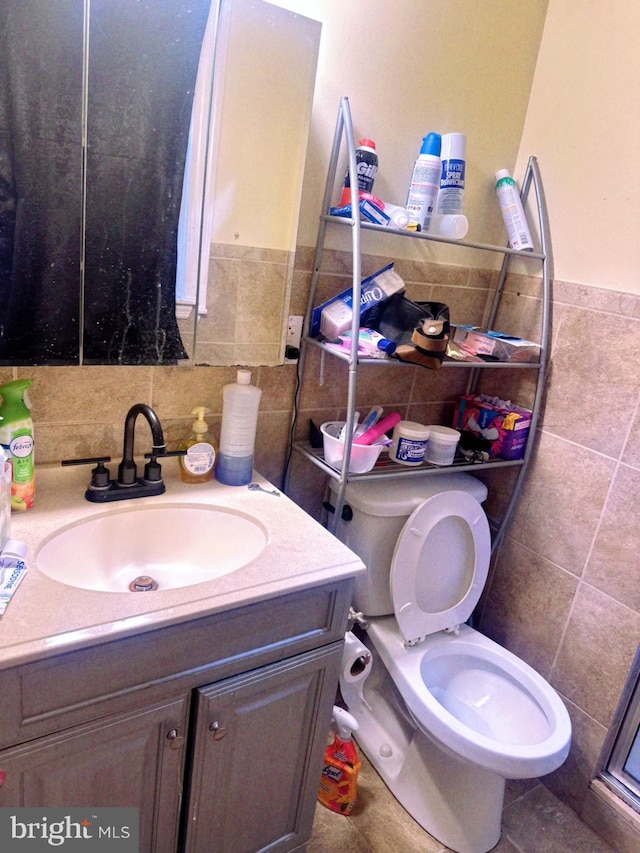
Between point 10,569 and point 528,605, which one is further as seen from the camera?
point 528,605

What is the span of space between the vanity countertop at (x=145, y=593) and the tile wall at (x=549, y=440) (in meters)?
0.15

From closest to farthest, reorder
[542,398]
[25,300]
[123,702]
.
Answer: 1. [123,702]
2. [25,300]
3. [542,398]

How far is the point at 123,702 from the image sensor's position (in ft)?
3.00

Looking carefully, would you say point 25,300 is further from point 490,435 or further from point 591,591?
point 591,591

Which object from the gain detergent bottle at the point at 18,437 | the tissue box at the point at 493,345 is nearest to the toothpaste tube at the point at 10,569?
the gain detergent bottle at the point at 18,437

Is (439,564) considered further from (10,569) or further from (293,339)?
(10,569)

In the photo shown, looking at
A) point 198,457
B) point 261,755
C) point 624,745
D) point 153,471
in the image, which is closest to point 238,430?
point 198,457

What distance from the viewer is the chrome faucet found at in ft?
3.85

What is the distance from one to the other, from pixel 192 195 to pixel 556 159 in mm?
1012

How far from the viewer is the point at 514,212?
5.12 feet

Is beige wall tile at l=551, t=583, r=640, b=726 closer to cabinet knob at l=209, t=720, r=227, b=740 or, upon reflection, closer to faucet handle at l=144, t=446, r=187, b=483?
cabinet knob at l=209, t=720, r=227, b=740

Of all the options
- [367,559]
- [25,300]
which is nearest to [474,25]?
[25,300]

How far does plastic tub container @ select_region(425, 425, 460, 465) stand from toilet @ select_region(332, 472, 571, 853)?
0.26 feet

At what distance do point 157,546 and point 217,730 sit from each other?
40 cm
